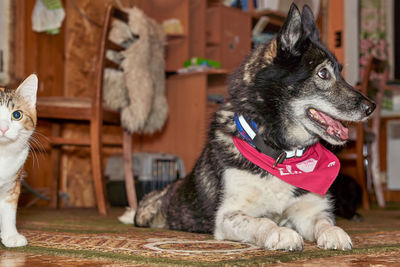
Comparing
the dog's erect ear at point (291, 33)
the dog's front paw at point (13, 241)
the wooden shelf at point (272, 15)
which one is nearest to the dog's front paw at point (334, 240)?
the dog's erect ear at point (291, 33)

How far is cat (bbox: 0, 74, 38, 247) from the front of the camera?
1.42 meters

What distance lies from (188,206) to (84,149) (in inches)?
107

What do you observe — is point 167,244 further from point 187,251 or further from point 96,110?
point 96,110

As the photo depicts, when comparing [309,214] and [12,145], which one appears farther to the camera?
[309,214]

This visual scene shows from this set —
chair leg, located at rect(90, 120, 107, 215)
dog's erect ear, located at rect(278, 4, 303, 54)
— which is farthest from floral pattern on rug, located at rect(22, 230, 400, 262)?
chair leg, located at rect(90, 120, 107, 215)

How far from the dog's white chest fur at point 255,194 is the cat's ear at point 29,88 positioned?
77 cm

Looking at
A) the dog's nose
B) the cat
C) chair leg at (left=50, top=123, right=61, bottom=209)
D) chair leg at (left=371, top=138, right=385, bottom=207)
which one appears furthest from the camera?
chair leg at (left=371, top=138, right=385, bottom=207)

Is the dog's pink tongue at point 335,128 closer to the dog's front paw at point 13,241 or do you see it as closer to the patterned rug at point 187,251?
the patterned rug at point 187,251

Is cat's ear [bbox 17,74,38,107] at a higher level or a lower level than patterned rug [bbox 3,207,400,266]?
higher

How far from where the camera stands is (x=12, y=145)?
4.78 feet

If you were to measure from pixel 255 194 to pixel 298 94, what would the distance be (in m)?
0.40

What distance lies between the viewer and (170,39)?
4445 mm

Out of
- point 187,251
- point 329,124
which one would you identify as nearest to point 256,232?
point 187,251

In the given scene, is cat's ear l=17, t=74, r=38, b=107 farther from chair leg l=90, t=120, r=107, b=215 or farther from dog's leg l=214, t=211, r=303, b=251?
chair leg l=90, t=120, r=107, b=215
